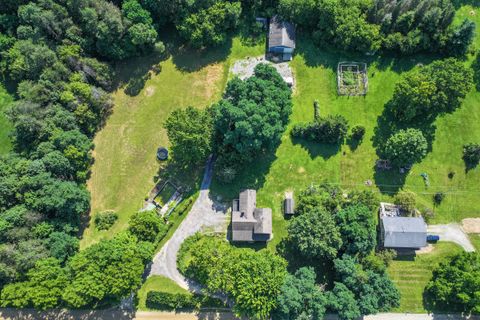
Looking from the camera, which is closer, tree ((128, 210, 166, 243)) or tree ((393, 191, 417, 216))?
tree ((128, 210, 166, 243))

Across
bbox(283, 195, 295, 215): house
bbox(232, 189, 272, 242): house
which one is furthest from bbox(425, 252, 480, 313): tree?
bbox(232, 189, 272, 242): house

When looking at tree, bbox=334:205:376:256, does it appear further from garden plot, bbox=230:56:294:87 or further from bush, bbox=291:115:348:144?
garden plot, bbox=230:56:294:87

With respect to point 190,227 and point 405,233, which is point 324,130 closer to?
point 405,233

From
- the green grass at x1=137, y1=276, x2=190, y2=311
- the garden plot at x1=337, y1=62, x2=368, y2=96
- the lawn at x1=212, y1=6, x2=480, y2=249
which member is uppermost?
the garden plot at x1=337, y1=62, x2=368, y2=96

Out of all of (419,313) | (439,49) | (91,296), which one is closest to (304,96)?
(439,49)

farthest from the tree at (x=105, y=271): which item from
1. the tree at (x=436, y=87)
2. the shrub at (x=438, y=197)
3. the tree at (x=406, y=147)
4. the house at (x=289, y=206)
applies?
the tree at (x=436, y=87)

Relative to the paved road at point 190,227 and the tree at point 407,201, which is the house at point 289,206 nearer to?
the paved road at point 190,227
